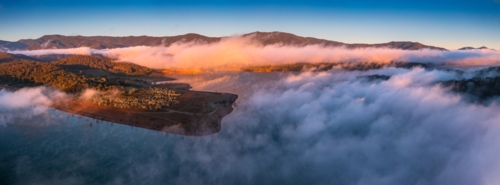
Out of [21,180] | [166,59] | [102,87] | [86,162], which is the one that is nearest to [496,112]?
[86,162]

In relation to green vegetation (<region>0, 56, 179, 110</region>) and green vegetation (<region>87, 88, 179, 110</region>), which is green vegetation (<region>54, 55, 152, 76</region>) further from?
green vegetation (<region>87, 88, 179, 110</region>)

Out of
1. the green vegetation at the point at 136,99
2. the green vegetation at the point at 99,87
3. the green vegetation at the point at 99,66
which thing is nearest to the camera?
the green vegetation at the point at 136,99

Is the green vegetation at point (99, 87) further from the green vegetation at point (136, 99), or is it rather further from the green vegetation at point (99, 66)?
the green vegetation at point (99, 66)

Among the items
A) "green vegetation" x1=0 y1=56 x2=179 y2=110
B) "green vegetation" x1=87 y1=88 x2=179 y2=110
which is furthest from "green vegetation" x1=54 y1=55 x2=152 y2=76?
"green vegetation" x1=87 y1=88 x2=179 y2=110

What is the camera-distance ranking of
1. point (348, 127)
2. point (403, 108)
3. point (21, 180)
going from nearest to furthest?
point (21, 180), point (348, 127), point (403, 108)

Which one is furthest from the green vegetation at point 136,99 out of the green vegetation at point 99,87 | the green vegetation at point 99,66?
the green vegetation at point 99,66

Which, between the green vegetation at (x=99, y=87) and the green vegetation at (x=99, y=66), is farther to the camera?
the green vegetation at (x=99, y=66)

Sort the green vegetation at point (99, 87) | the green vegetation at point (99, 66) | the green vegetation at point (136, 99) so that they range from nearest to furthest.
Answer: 1. the green vegetation at point (136, 99)
2. the green vegetation at point (99, 87)
3. the green vegetation at point (99, 66)

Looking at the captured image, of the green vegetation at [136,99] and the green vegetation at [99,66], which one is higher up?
the green vegetation at [99,66]

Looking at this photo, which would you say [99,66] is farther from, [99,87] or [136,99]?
[136,99]

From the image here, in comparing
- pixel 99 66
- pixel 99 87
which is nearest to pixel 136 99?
pixel 99 87

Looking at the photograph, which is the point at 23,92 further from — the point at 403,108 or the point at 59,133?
the point at 403,108
